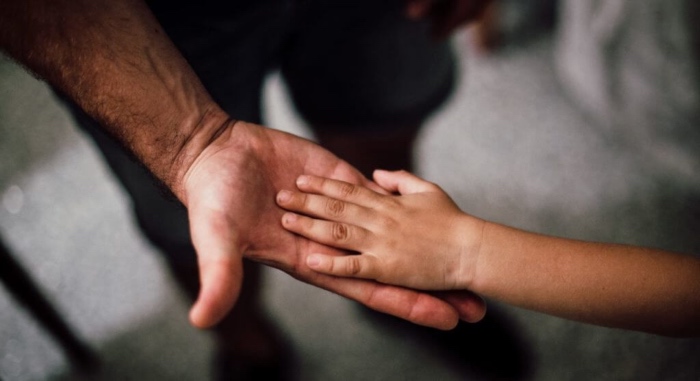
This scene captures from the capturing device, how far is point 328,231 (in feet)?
1.89

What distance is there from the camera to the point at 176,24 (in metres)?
0.62

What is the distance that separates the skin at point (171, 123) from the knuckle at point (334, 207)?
4 centimetres

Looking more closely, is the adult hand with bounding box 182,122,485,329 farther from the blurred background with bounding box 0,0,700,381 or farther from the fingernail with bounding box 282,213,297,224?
the blurred background with bounding box 0,0,700,381

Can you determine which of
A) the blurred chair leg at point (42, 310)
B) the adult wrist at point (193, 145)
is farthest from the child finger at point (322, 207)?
the blurred chair leg at point (42, 310)

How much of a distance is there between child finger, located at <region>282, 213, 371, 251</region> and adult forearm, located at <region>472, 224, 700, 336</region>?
151 mm

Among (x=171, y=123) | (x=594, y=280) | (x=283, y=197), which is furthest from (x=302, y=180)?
(x=594, y=280)

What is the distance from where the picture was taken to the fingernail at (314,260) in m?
0.56

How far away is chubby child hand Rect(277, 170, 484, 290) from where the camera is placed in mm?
575

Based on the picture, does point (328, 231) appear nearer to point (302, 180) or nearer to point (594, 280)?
point (302, 180)

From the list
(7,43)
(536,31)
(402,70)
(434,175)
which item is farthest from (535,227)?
(7,43)

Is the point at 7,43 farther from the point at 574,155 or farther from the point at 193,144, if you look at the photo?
the point at 574,155

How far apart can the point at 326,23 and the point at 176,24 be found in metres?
0.23

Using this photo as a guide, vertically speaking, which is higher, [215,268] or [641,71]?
[641,71]

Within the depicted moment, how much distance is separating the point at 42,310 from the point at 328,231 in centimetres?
69
